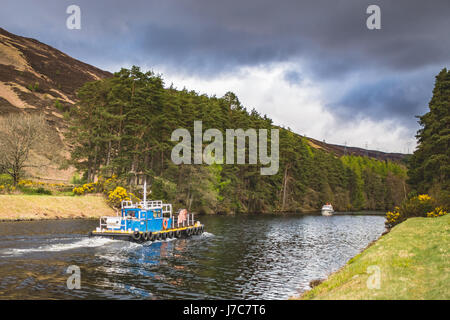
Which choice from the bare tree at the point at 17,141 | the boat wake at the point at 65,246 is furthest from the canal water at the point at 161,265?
the bare tree at the point at 17,141

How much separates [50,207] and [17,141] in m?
15.1

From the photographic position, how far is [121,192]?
211 ft

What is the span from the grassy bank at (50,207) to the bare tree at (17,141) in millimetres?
8843

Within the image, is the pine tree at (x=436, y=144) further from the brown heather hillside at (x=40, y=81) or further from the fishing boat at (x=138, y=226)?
the brown heather hillside at (x=40, y=81)

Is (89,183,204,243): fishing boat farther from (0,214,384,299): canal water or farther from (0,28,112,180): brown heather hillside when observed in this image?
(0,28,112,180): brown heather hillside

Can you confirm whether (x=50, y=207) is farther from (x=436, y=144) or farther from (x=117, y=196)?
(x=436, y=144)

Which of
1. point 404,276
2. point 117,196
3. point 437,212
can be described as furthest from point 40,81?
point 404,276

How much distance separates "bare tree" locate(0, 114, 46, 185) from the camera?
198 ft

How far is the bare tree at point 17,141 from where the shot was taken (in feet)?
198

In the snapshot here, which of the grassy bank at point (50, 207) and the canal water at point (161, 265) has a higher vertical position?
the grassy bank at point (50, 207)

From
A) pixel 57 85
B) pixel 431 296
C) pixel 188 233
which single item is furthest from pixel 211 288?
pixel 57 85

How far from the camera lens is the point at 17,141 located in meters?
61.5

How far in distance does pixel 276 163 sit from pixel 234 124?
1724 cm
